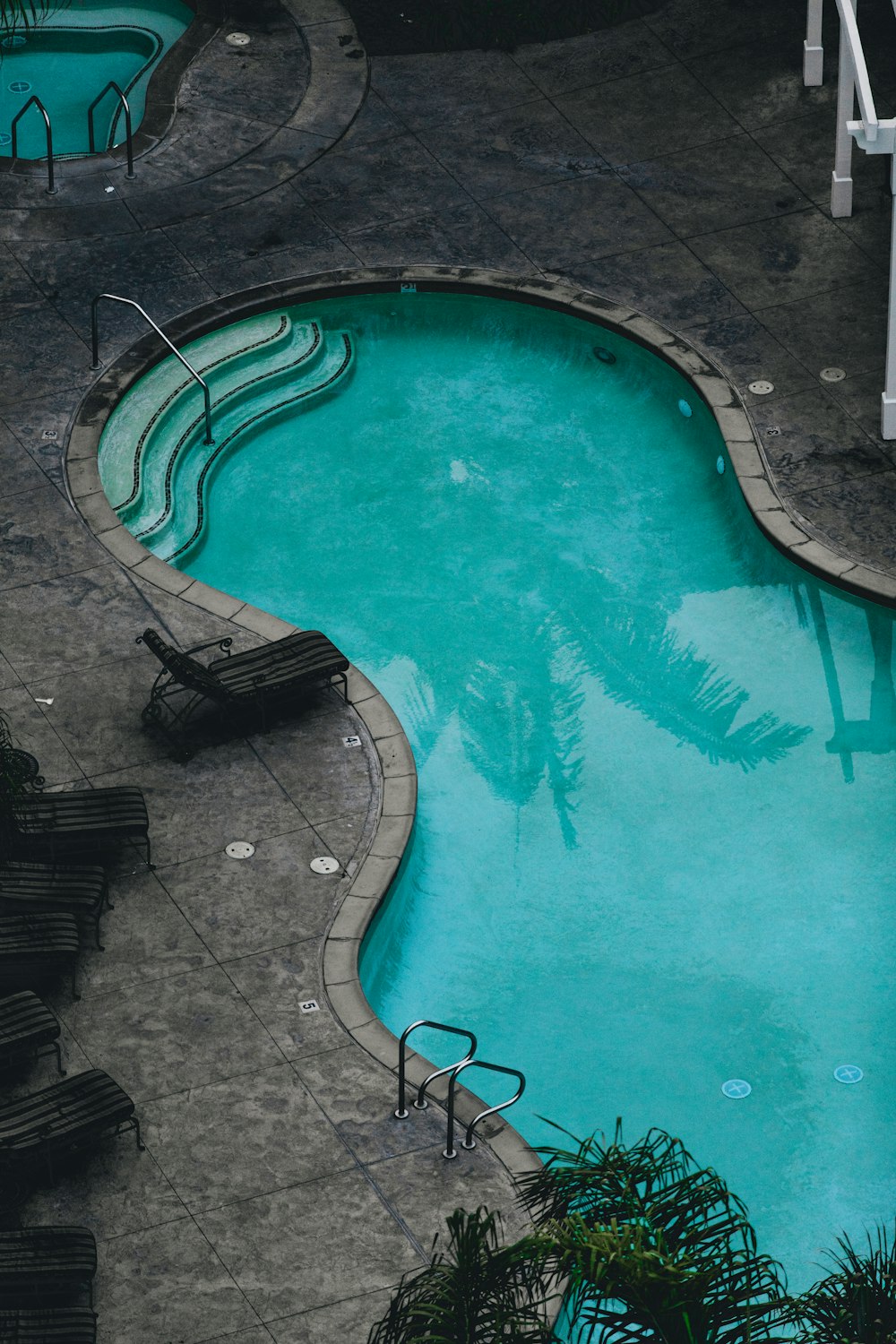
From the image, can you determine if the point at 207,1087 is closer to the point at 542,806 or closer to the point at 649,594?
the point at 542,806

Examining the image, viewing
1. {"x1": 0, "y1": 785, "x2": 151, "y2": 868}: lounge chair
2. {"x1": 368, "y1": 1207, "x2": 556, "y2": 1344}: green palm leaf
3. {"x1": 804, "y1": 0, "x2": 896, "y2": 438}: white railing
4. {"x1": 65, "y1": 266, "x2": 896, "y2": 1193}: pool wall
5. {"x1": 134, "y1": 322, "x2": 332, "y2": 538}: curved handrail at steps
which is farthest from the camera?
{"x1": 134, "y1": 322, "x2": 332, "y2": 538}: curved handrail at steps

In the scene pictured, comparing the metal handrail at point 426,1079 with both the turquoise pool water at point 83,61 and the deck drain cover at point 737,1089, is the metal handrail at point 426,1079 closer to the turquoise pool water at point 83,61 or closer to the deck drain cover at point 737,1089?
the deck drain cover at point 737,1089

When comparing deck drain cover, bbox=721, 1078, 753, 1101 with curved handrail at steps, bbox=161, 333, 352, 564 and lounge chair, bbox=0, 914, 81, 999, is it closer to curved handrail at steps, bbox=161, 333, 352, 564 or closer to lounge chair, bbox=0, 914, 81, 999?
lounge chair, bbox=0, 914, 81, 999

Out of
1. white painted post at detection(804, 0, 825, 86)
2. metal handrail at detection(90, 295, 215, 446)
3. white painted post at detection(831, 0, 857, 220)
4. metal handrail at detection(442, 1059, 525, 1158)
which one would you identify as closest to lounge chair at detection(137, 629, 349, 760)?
metal handrail at detection(90, 295, 215, 446)

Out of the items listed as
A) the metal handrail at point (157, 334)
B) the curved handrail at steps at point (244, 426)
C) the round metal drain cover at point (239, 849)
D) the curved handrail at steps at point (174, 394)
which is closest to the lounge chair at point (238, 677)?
the round metal drain cover at point (239, 849)

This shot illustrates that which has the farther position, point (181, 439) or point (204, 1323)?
point (181, 439)

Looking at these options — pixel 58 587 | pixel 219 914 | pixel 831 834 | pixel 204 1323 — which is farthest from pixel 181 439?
pixel 204 1323
